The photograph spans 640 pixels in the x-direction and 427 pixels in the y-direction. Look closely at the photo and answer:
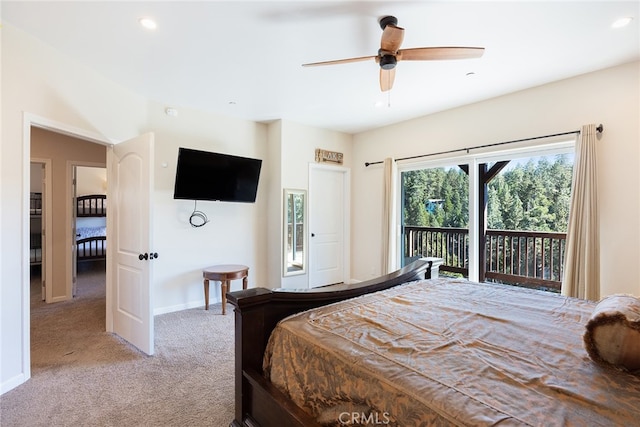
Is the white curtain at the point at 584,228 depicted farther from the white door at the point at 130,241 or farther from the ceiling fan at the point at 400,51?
the white door at the point at 130,241

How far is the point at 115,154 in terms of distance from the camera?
3.17 m

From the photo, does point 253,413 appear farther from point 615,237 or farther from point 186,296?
point 615,237

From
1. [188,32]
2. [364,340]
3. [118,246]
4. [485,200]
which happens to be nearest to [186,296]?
[118,246]

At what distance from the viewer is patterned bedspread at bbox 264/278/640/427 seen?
830 mm

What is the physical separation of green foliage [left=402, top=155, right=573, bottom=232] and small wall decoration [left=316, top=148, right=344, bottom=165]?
3.77 ft

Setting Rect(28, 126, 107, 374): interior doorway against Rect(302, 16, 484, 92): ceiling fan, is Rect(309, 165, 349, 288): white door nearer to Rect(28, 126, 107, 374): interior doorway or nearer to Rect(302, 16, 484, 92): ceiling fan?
Rect(302, 16, 484, 92): ceiling fan

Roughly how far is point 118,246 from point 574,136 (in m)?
4.85

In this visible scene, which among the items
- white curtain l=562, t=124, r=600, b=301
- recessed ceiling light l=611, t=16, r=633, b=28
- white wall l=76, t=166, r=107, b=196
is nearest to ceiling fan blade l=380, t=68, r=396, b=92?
recessed ceiling light l=611, t=16, r=633, b=28

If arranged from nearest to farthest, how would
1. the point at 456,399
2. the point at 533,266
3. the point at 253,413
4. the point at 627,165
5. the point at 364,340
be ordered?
the point at 456,399 → the point at 364,340 → the point at 253,413 → the point at 627,165 → the point at 533,266

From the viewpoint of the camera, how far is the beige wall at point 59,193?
419 centimetres

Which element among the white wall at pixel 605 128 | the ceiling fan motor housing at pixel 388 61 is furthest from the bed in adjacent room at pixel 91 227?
the white wall at pixel 605 128

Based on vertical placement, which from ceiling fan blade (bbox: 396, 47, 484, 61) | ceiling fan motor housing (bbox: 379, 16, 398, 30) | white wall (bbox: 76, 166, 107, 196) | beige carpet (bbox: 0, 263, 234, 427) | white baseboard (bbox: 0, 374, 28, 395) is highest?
ceiling fan motor housing (bbox: 379, 16, 398, 30)

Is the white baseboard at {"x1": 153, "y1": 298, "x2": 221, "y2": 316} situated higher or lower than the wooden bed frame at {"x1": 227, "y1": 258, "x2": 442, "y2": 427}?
lower

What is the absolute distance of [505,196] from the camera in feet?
12.4
